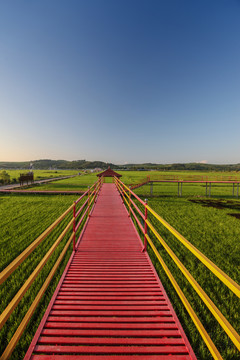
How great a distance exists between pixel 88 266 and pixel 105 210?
4314 millimetres

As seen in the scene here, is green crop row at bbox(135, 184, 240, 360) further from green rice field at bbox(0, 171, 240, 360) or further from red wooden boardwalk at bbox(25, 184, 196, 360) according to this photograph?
red wooden boardwalk at bbox(25, 184, 196, 360)

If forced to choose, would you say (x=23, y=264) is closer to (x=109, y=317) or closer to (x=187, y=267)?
(x=109, y=317)

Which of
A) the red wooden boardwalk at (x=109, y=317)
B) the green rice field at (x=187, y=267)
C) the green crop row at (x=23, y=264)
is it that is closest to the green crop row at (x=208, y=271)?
the green rice field at (x=187, y=267)

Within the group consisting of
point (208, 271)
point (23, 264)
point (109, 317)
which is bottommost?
point (208, 271)

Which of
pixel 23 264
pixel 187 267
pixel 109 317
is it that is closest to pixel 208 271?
pixel 187 267

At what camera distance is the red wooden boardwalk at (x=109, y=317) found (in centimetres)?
185

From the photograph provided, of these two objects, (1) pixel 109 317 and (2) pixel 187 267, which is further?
(2) pixel 187 267

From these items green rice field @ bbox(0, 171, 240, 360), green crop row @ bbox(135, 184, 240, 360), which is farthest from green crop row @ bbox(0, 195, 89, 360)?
green crop row @ bbox(135, 184, 240, 360)

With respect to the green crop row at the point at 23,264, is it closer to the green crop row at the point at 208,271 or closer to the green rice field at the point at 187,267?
the green rice field at the point at 187,267

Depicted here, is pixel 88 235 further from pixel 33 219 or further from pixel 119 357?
pixel 33 219

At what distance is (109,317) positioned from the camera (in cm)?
225

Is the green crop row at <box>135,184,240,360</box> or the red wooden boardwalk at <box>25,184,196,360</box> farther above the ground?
the red wooden boardwalk at <box>25,184,196,360</box>

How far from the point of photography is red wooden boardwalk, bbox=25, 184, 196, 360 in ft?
6.07

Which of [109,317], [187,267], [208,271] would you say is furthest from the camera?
[187,267]
